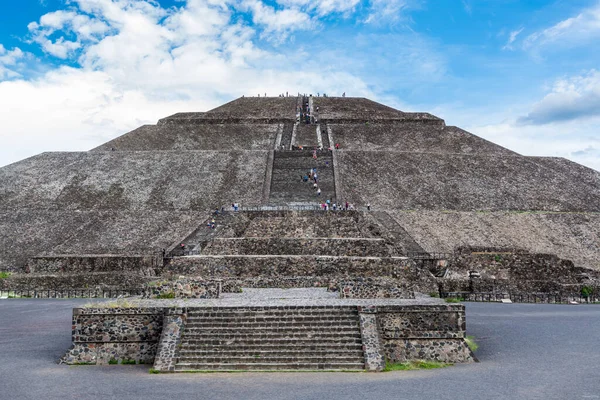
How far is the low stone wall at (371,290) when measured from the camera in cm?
1405

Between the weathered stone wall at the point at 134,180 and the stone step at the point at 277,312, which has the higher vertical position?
the weathered stone wall at the point at 134,180

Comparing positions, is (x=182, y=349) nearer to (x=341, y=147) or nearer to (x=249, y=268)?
(x=249, y=268)

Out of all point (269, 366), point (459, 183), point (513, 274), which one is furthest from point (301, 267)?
point (459, 183)

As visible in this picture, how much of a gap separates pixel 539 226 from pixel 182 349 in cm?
2568

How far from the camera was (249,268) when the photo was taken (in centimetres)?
2030

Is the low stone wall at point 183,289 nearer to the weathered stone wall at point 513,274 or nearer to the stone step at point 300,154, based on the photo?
the weathered stone wall at point 513,274

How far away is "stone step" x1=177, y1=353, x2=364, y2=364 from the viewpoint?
10492mm

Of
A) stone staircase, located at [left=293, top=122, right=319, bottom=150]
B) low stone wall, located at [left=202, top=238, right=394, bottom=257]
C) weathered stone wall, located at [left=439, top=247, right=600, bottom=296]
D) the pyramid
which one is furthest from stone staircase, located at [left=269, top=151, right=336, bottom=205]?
weathered stone wall, located at [left=439, top=247, right=600, bottom=296]

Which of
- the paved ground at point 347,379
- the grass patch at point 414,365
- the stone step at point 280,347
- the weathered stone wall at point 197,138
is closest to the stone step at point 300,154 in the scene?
the weathered stone wall at point 197,138

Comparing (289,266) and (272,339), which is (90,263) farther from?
(272,339)

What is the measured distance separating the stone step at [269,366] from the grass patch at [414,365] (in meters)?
0.64

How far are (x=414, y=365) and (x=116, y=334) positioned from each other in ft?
18.9

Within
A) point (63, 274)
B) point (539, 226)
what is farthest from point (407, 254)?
point (63, 274)

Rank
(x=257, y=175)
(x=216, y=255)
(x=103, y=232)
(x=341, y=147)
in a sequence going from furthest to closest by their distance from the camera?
(x=341, y=147) → (x=257, y=175) → (x=103, y=232) → (x=216, y=255)
